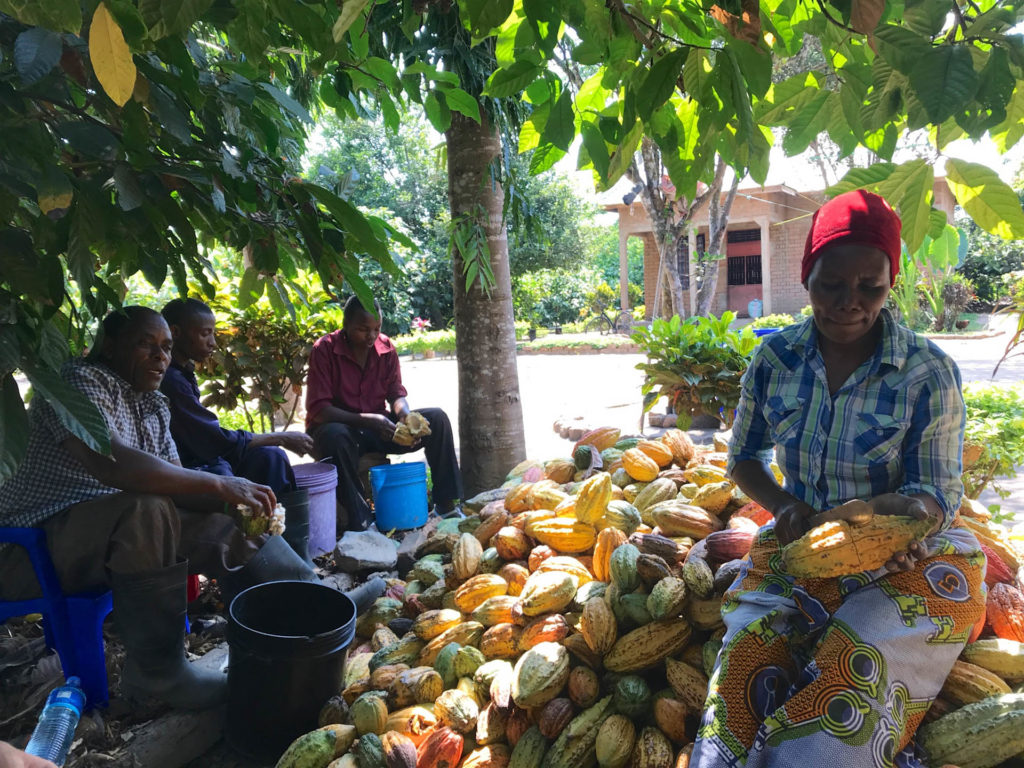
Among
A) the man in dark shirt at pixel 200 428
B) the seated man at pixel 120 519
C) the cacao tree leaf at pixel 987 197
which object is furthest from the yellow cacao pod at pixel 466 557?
the cacao tree leaf at pixel 987 197

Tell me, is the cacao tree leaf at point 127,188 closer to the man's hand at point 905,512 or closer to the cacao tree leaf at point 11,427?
the cacao tree leaf at point 11,427

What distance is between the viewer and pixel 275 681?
244cm

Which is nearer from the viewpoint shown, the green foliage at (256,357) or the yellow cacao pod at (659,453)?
the yellow cacao pod at (659,453)

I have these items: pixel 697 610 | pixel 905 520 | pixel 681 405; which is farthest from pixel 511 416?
pixel 905 520

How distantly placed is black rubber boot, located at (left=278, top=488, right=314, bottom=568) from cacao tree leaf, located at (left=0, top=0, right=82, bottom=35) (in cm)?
297

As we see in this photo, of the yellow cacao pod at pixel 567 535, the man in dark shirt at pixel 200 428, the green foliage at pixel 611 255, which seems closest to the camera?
the yellow cacao pod at pixel 567 535

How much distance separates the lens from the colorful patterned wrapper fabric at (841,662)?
1.53m

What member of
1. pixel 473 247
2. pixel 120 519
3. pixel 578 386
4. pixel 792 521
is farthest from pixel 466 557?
pixel 578 386

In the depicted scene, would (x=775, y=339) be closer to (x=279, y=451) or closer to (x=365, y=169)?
(x=279, y=451)

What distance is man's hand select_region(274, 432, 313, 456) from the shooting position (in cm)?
409

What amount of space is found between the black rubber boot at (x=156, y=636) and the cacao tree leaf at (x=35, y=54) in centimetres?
187

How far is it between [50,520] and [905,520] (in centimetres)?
278

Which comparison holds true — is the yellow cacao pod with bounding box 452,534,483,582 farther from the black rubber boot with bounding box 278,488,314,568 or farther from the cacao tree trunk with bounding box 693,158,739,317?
the cacao tree trunk with bounding box 693,158,739,317

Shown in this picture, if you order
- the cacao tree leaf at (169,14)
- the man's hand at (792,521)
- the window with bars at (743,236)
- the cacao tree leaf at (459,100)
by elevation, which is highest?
the window with bars at (743,236)
